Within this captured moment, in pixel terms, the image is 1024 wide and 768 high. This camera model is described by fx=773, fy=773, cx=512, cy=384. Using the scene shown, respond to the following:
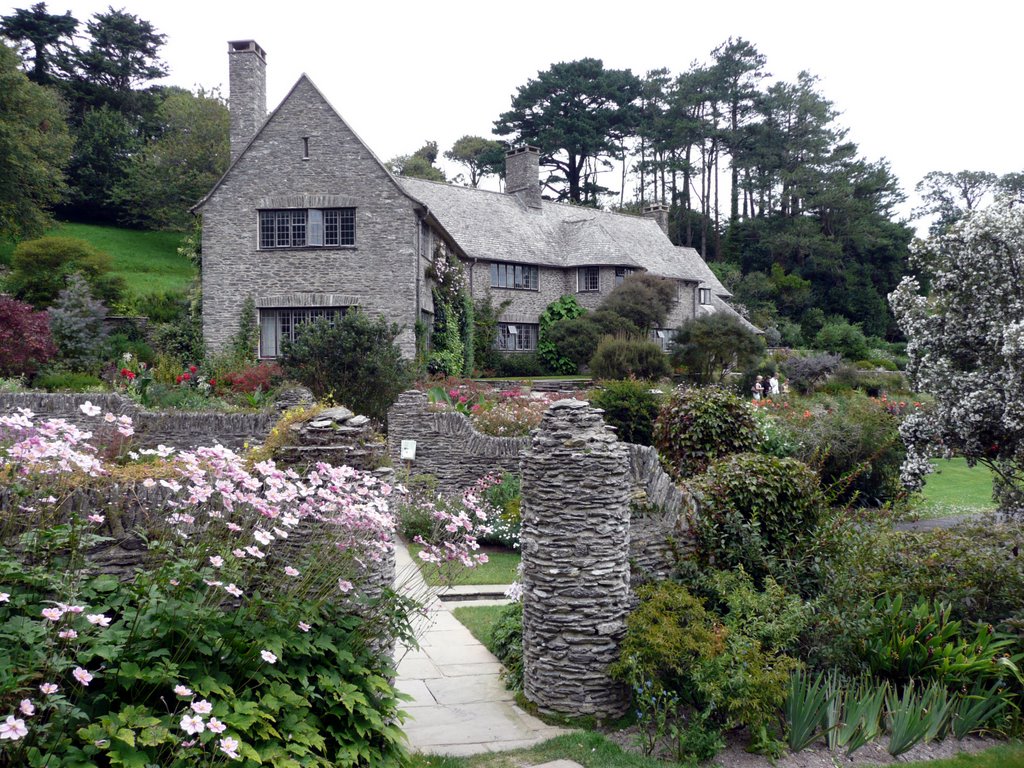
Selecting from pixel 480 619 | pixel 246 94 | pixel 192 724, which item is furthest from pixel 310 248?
pixel 192 724

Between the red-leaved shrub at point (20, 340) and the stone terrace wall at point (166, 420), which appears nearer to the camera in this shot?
the stone terrace wall at point (166, 420)

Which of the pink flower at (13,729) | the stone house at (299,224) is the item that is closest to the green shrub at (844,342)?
the stone house at (299,224)

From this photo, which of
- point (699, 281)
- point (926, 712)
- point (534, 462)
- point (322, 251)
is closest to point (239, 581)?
point (534, 462)

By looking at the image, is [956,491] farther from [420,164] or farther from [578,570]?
[420,164]

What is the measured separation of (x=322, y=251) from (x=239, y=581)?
21.7 m

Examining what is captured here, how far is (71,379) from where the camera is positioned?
1884 centimetres

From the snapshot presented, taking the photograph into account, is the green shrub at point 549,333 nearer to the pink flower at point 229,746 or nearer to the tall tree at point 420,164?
the tall tree at point 420,164

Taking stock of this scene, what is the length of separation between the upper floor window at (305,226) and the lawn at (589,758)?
849 inches

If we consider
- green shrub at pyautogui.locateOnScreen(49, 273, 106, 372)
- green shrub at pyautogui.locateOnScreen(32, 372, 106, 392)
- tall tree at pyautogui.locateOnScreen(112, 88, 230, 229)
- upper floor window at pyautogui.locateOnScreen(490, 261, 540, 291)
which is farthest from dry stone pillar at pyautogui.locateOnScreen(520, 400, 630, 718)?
tall tree at pyautogui.locateOnScreen(112, 88, 230, 229)

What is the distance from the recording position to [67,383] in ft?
61.2

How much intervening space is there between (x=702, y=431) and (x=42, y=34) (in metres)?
53.5

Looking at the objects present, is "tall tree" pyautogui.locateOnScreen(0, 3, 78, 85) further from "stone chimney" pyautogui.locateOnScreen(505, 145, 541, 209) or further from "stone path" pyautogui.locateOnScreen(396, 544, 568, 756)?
"stone path" pyautogui.locateOnScreen(396, 544, 568, 756)

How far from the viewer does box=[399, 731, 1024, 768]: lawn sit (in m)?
5.14

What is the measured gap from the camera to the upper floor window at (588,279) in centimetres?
3628
